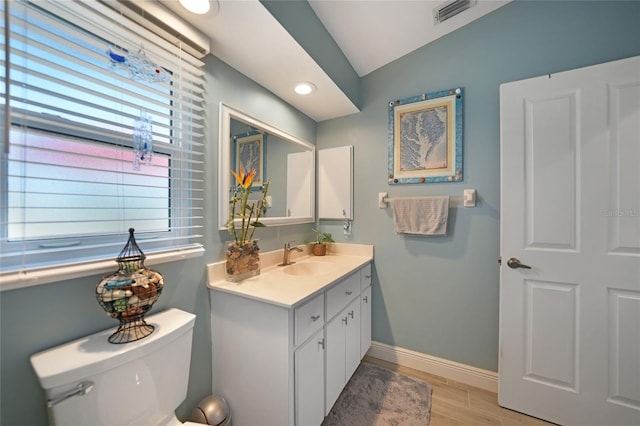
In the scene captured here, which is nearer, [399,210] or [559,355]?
[559,355]

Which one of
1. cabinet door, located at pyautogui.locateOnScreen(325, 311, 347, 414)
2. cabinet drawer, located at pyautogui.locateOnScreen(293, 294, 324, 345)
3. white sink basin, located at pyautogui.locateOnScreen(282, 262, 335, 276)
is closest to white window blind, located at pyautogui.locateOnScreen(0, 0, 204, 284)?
cabinet drawer, located at pyautogui.locateOnScreen(293, 294, 324, 345)

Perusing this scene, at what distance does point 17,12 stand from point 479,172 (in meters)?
2.26

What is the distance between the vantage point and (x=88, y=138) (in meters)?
0.90

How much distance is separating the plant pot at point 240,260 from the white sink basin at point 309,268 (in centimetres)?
36

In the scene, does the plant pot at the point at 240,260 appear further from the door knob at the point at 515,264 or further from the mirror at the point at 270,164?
the door knob at the point at 515,264

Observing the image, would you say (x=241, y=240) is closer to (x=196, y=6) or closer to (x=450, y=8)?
(x=196, y=6)

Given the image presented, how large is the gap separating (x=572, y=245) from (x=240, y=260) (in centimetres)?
187

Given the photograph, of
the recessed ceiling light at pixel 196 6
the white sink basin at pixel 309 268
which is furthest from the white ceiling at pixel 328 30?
the white sink basin at pixel 309 268

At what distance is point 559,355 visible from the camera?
4.50ft

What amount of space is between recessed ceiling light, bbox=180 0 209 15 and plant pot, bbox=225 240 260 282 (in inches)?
43.0

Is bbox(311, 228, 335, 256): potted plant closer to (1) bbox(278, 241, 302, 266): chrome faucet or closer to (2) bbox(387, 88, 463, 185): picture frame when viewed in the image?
(1) bbox(278, 241, 302, 266): chrome faucet

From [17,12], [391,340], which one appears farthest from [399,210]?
[17,12]

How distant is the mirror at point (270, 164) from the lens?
1.34 metres

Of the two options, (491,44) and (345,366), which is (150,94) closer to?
(345,366)
